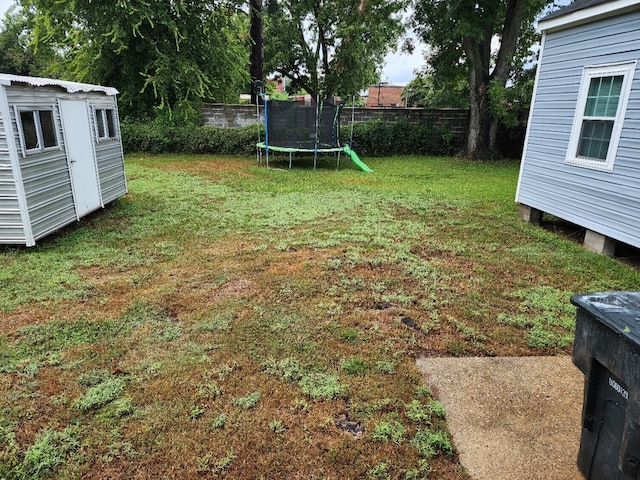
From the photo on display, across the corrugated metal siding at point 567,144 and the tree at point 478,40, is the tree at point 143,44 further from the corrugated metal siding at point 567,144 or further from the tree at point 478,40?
the corrugated metal siding at point 567,144

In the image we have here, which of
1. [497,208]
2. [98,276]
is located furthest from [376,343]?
[497,208]

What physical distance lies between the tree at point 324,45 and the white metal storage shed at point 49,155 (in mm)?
13959

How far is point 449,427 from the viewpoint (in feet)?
7.38

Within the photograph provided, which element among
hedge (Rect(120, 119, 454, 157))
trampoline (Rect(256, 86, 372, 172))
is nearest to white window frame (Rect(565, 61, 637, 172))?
trampoline (Rect(256, 86, 372, 172))

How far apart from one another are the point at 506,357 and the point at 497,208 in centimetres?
473

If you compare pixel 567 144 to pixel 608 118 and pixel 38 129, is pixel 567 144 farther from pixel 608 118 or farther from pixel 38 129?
pixel 38 129

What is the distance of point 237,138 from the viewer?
12.3 metres

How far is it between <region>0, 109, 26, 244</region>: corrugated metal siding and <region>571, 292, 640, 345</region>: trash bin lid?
4.94 meters

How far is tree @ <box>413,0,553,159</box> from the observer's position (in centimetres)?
1130

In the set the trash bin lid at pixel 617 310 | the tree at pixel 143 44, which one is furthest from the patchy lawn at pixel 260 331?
the tree at pixel 143 44

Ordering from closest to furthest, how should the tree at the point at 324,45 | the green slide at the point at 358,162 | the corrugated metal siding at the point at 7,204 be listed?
the corrugated metal siding at the point at 7,204 → the green slide at the point at 358,162 → the tree at the point at 324,45

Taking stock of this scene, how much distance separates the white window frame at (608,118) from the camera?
185 inches

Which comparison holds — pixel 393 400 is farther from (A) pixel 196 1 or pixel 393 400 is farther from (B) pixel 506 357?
(A) pixel 196 1

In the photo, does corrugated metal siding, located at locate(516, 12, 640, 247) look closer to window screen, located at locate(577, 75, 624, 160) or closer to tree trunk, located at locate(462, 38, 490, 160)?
window screen, located at locate(577, 75, 624, 160)
